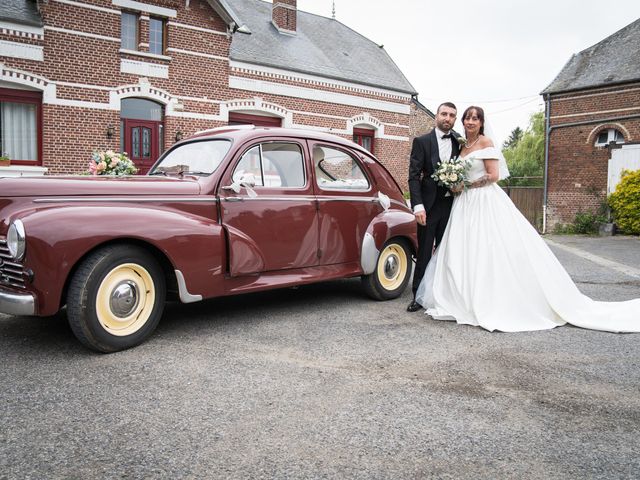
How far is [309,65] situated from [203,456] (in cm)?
1864

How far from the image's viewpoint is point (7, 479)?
221cm

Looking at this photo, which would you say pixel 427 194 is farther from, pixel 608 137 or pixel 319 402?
pixel 608 137

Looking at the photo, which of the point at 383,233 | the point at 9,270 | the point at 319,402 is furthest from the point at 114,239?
the point at 383,233

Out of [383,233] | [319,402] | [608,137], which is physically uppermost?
[608,137]

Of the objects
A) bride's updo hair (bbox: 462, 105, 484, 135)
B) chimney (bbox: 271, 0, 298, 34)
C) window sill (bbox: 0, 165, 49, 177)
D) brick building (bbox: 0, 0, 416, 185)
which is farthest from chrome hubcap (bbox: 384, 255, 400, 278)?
chimney (bbox: 271, 0, 298, 34)

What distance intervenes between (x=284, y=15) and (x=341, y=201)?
1789cm

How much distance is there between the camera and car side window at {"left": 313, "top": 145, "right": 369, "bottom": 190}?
18.1 ft

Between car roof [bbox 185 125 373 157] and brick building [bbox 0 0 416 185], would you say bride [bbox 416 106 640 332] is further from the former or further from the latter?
brick building [bbox 0 0 416 185]

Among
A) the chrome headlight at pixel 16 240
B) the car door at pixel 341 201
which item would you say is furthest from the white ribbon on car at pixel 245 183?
the chrome headlight at pixel 16 240

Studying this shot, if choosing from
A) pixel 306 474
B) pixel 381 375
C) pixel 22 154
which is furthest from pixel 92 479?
pixel 22 154

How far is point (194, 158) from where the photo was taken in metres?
5.06

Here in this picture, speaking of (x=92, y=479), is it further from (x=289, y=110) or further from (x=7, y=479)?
(x=289, y=110)

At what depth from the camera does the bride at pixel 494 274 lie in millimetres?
4996

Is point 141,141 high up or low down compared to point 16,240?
up
